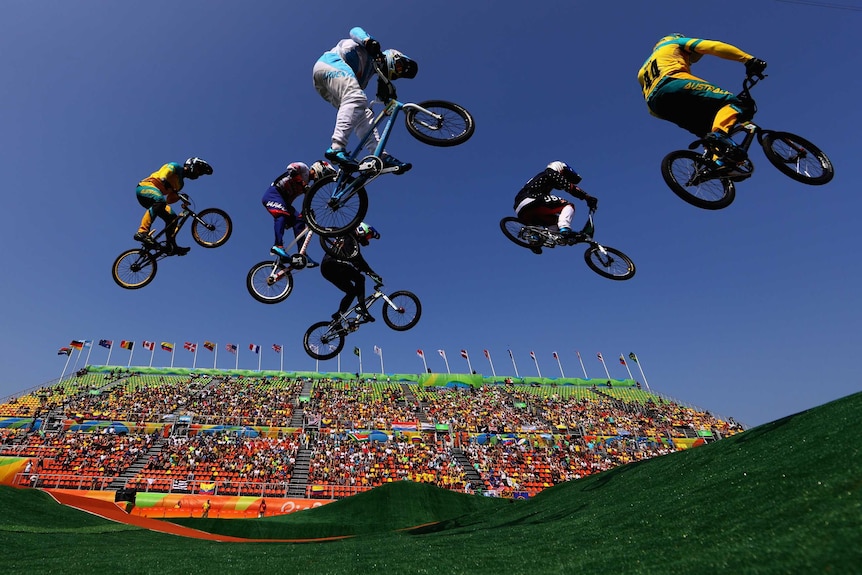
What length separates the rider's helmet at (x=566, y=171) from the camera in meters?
10.2

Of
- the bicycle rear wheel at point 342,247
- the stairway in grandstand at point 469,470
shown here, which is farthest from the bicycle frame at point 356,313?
the stairway in grandstand at point 469,470

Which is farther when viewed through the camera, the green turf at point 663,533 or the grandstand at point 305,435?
the grandstand at point 305,435

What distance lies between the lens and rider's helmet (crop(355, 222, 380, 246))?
10609 millimetres

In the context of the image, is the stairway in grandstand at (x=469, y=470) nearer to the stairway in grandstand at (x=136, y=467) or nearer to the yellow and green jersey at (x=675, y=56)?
the stairway in grandstand at (x=136, y=467)

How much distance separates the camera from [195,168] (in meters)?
11.2

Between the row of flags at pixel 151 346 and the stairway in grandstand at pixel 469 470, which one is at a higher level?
the row of flags at pixel 151 346

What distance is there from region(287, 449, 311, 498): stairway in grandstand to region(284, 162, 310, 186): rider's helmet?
71.2ft

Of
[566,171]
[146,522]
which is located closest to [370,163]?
[566,171]

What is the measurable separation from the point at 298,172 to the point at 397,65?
364 cm

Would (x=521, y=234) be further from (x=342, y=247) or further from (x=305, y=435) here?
(x=305, y=435)

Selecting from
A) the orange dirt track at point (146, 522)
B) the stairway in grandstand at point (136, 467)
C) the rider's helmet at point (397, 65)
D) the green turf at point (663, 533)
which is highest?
the rider's helmet at point (397, 65)

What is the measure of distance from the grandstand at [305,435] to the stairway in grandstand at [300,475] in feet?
0.39

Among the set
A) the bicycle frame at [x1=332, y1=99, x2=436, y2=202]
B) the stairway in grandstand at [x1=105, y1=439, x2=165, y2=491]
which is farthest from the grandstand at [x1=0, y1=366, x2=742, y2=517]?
the bicycle frame at [x1=332, y1=99, x2=436, y2=202]

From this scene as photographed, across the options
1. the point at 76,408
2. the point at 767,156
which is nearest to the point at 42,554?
the point at 767,156
